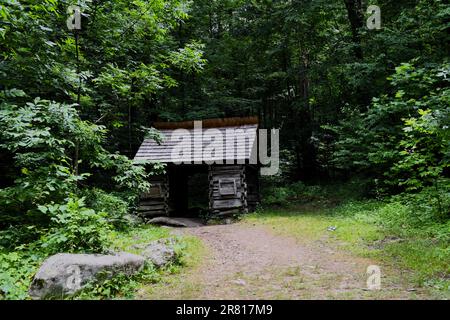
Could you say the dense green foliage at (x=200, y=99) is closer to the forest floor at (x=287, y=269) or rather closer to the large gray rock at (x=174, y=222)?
the large gray rock at (x=174, y=222)

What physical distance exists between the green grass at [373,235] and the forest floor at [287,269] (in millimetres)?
60

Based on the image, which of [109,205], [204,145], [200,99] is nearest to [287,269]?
[109,205]

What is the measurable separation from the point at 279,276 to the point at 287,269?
52cm

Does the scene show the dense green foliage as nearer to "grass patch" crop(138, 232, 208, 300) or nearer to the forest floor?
"grass patch" crop(138, 232, 208, 300)

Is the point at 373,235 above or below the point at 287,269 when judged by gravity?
above

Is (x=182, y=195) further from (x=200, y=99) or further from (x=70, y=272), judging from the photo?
(x=70, y=272)

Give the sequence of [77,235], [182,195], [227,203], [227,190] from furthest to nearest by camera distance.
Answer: [182,195]
[227,203]
[227,190]
[77,235]

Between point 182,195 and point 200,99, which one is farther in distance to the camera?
point 200,99

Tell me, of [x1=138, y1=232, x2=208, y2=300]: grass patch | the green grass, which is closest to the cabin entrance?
the green grass

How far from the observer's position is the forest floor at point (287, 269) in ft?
17.4

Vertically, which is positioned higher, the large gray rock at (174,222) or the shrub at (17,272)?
the shrub at (17,272)

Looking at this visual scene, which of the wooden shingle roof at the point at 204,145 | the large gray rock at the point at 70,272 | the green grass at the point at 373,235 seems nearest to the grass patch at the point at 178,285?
the large gray rock at the point at 70,272

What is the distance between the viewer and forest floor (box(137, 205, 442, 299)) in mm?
5293

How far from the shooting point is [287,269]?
672 centimetres
